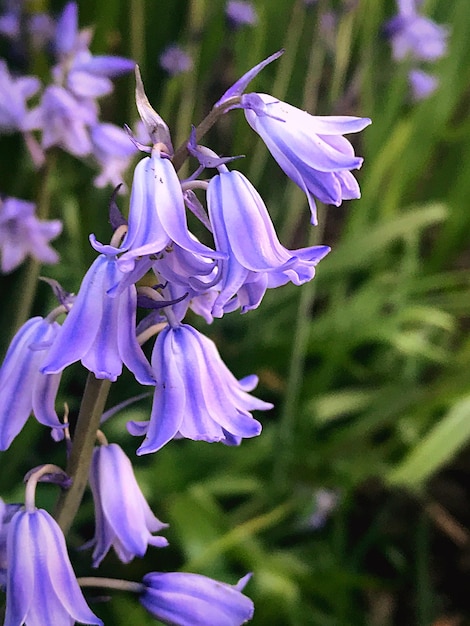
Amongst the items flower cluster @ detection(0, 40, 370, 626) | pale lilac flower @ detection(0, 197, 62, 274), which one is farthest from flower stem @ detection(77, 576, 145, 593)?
pale lilac flower @ detection(0, 197, 62, 274)

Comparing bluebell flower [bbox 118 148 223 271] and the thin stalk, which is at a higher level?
bluebell flower [bbox 118 148 223 271]

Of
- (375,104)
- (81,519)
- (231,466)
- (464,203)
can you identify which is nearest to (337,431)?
(231,466)

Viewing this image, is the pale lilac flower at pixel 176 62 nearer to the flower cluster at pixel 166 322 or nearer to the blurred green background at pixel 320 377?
the blurred green background at pixel 320 377

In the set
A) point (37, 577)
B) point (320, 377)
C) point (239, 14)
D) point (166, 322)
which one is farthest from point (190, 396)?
point (239, 14)

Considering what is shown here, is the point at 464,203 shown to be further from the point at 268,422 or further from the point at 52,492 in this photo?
the point at 52,492

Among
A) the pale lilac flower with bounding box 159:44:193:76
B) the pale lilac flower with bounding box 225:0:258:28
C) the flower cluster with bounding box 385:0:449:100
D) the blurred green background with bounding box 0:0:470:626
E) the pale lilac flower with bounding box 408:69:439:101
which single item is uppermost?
the flower cluster with bounding box 385:0:449:100

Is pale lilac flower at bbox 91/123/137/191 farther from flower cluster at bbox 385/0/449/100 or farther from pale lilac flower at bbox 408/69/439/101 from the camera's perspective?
pale lilac flower at bbox 408/69/439/101

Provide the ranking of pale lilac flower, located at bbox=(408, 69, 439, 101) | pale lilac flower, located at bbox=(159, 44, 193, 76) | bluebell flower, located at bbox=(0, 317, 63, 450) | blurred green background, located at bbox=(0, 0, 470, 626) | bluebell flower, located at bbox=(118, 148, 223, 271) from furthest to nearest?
pale lilac flower, located at bbox=(408, 69, 439, 101), pale lilac flower, located at bbox=(159, 44, 193, 76), blurred green background, located at bbox=(0, 0, 470, 626), bluebell flower, located at bbox=(0, 317, 63, 450), bluebell flower, located at bbox=(118, 148, 223, 271)
